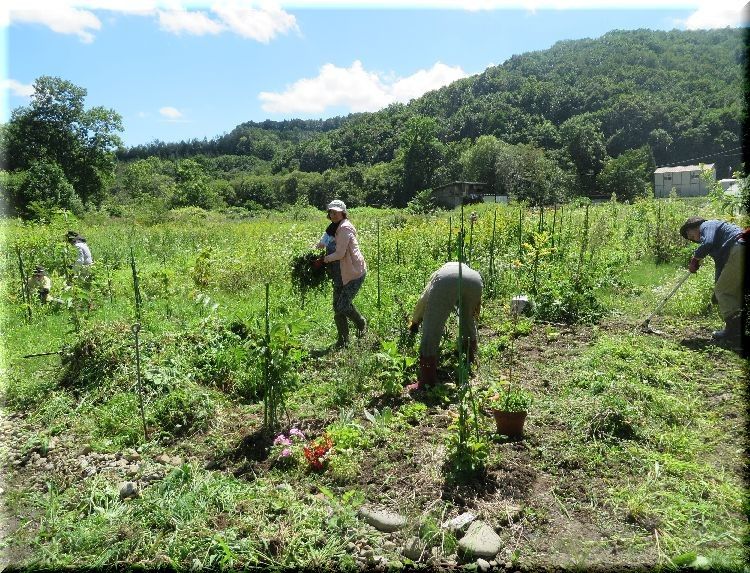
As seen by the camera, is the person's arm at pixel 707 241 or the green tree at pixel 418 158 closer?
the person's arm at pixel 707 241

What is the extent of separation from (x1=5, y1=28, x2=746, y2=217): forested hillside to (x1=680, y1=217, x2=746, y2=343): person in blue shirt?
89.5 feet

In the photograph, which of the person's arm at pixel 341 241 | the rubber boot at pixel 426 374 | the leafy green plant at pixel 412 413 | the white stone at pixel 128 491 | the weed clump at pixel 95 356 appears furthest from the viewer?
the person's arm at pixel 341 241

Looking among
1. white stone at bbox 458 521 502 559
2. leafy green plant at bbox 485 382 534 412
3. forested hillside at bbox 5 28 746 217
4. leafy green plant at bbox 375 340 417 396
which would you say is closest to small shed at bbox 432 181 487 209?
forested hillside at bbox 5 28 746 217

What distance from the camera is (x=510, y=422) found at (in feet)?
11.9

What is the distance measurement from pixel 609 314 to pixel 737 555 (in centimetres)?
492

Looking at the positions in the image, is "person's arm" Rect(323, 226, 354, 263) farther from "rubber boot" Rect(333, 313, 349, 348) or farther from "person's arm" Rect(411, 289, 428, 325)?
"person's arm" Rect(411, 289, 428, 325)

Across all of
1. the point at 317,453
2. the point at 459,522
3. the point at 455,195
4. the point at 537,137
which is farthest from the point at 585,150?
the point at 459,522

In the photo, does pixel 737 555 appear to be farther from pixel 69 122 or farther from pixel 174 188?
pixel 174 188

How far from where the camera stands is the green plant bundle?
5.98 metres

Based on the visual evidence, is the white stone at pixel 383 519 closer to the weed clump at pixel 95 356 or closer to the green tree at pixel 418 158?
the weed clump at pixel 95 356

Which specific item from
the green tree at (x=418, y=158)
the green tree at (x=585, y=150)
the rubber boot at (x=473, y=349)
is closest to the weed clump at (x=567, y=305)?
the rubber boot at (x=473, y=349)

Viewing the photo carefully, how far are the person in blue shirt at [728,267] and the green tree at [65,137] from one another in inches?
1659

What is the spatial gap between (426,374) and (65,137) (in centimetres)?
4417

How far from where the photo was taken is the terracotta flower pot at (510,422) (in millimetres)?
3602
